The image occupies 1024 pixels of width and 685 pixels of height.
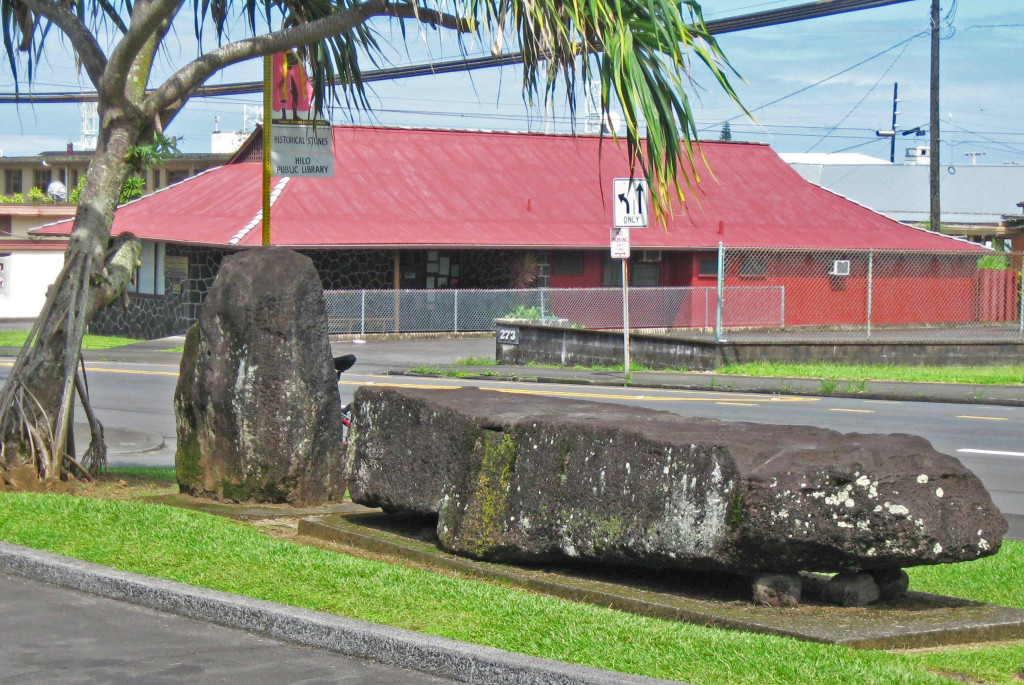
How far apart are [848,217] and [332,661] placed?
40905 mm

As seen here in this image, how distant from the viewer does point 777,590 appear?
19.2 ft

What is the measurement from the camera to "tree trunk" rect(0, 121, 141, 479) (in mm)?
9242

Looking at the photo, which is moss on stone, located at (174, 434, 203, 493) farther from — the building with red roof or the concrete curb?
the building with red roof

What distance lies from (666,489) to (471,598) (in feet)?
3.55

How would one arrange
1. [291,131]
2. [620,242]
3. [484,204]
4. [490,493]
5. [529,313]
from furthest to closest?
1. [484,204]
2. [529,313]
3. [620,242]
4. [291,131]
5. [490,493]

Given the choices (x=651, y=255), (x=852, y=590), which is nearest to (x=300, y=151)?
(x=852, y=590)

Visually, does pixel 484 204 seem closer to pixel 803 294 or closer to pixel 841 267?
pixel 803 294

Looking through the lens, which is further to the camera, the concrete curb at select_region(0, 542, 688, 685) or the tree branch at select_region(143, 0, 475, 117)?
the tree branch at select_region(143, 0, 475, 117)

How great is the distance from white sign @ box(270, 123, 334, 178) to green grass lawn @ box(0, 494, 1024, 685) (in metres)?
3.21

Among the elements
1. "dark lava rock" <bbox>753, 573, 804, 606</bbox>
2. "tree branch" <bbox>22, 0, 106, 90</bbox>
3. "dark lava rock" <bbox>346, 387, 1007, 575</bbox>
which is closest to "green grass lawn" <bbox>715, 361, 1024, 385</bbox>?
"tree branch" <bbox>22, 0, 106, 90</bbox>

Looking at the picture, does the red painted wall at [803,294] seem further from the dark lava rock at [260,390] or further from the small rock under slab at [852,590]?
the small rock under slab at [852,590]

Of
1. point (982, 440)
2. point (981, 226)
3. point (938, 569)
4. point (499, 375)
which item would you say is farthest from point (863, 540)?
point (981, 226)

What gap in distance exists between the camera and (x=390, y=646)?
5449 millimetres

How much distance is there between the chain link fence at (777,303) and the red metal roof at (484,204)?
1.36m
